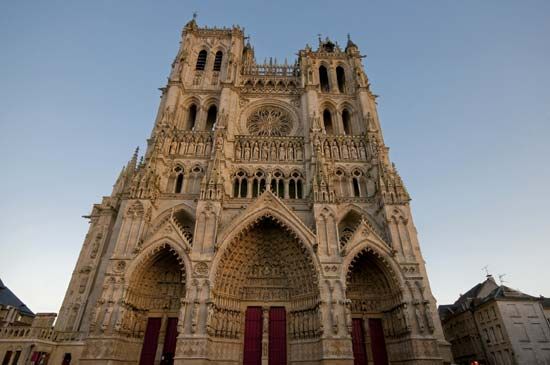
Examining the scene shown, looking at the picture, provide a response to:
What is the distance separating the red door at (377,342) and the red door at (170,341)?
31.9 ft

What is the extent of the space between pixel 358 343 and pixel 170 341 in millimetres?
9400

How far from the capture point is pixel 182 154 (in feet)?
65.1

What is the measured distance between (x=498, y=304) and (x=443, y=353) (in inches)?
434

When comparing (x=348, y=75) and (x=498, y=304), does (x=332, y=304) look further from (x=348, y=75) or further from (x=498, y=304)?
(x=348, y=75)

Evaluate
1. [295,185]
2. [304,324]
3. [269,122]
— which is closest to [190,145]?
[269,122]

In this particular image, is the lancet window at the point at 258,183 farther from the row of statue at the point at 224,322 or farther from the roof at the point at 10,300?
the roof at the point at 10,300

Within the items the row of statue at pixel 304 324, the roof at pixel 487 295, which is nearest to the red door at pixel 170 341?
the row of statue at pixel 304 324

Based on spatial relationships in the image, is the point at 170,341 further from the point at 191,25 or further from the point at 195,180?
the point at 191,25

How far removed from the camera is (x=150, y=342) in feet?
48.6

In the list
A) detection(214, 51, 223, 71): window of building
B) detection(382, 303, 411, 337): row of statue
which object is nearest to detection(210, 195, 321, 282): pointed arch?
detection(382, 303, 411, 337): row of statue

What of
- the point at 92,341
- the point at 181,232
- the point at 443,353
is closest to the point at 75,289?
the point at 92,341

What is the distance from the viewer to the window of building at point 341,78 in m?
25.6

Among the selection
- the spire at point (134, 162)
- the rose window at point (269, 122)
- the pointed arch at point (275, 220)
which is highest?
the rose window at point (269, 122)

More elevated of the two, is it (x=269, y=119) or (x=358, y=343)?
(x=269, y=119)
